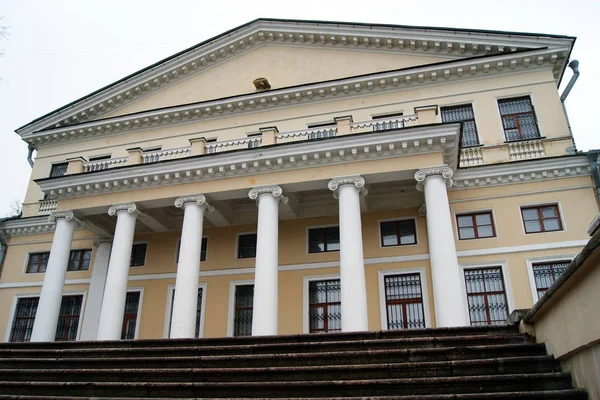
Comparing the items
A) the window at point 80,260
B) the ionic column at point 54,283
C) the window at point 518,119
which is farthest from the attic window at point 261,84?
the window at point 80,260

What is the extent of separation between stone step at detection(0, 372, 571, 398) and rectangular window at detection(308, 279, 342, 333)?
875 centimetres

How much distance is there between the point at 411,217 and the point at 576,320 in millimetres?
10614

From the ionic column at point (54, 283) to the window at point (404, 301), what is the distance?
32.9 feet

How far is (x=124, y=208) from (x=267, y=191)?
15.2ft

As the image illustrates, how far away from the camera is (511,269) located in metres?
14.1

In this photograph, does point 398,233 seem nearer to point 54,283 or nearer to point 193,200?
point 193,200

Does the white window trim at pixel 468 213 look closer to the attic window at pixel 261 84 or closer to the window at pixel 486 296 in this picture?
the window at pixel 486 296

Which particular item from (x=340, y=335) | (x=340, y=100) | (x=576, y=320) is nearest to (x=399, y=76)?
(x=340, y=100)

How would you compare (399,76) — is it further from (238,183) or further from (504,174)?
(238,183)

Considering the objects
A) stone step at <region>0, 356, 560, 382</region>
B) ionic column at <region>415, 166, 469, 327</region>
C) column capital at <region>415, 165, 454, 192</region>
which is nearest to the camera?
stone step at <region>0, 356, 560, 382</region>

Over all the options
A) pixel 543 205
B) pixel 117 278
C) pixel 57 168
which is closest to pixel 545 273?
pixel 543 205

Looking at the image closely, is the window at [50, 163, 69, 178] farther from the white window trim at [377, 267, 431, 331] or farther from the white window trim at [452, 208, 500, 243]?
the white window trim at [452, 208, 500, 243]

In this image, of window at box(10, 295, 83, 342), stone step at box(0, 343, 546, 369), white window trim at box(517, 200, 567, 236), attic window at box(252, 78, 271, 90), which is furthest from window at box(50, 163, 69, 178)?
white window trim at box(517, 200, 567, 236)

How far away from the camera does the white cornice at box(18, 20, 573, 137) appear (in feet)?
55.4
